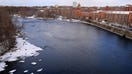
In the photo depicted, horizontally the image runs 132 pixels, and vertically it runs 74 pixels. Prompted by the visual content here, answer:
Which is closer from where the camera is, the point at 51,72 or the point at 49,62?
the point at 51,72

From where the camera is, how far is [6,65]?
1470 centimetres

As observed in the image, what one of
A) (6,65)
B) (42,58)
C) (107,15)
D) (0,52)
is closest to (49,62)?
(42,58)

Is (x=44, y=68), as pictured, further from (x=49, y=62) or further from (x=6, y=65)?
(x=6, y=65)

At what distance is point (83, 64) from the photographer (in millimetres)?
15438

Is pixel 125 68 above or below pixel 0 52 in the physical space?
below

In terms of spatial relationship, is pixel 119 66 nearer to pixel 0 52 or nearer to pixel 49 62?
pixel 49 62

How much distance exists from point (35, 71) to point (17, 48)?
6.42 metres

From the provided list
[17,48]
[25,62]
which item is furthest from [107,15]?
[25,62]

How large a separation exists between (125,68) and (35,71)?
6.79 m

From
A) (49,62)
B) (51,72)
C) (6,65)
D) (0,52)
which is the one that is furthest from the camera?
(0,52)

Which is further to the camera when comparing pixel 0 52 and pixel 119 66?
pixel 0 52

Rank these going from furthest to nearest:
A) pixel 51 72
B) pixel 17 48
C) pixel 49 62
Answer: pixel 17 48, pixel 49 62, pixel 51 72

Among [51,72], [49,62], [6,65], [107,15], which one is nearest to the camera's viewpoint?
[51,72]

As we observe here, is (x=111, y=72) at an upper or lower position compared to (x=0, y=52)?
lower
